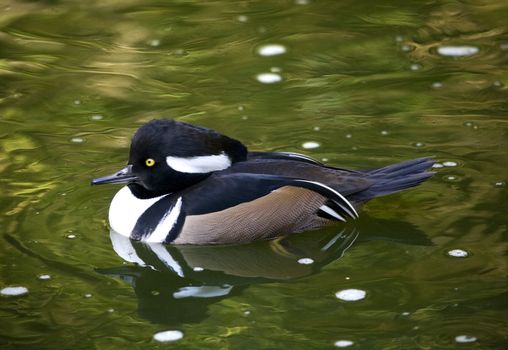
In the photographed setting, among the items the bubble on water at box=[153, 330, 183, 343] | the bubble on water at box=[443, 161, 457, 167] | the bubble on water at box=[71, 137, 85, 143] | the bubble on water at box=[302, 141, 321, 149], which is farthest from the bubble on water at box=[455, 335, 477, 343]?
the bubble on water at box=[71, 137, 85, 143]

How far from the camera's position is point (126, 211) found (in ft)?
26.0

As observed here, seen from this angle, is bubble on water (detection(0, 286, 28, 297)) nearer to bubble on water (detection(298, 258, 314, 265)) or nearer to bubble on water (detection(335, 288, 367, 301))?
bubble on water (detection(298, 258, 314, 265))

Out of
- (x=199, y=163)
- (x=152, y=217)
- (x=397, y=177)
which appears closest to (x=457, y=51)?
(x=397, y=177)

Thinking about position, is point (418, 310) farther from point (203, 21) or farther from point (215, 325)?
point (203, 21)

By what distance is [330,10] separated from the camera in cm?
1215

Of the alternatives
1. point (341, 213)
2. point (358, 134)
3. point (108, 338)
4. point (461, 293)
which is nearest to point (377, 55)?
point (358, 134)

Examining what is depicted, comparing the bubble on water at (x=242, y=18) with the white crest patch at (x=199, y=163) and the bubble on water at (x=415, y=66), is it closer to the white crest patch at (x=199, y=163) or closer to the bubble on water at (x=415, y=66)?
the bubble on water at (x=415, y=66)

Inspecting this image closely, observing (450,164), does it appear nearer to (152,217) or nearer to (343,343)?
(152,217)

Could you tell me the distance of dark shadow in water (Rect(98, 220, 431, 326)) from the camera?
7.16 m

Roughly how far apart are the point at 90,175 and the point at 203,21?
12.4 ft

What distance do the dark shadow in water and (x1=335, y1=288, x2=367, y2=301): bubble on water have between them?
1.40 ft

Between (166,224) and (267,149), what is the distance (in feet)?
5.39

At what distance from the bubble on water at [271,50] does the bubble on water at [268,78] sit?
0.53 metres

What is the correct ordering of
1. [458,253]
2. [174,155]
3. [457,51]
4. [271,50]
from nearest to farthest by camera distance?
[458,253] → [174,155] → [457,51] → [271,50]
